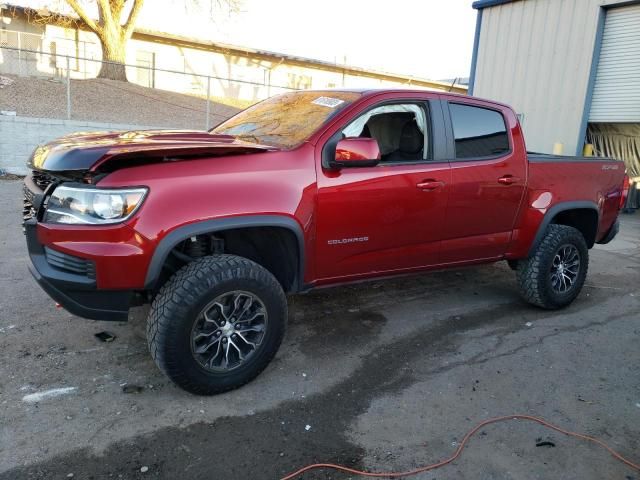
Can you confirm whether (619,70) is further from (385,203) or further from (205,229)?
(205,229)

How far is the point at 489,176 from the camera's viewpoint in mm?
4141

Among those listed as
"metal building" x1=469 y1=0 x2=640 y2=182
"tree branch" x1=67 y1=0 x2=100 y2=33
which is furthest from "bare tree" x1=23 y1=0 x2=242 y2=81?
"metal building" x1=469 y1=0 x2=640 y2=182


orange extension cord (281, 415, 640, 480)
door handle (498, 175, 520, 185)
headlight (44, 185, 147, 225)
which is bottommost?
orange extension cord (281, 415, 640, 480)

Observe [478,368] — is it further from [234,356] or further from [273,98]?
[273,98]

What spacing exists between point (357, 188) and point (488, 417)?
5.38 ft

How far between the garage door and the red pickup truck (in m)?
8.81

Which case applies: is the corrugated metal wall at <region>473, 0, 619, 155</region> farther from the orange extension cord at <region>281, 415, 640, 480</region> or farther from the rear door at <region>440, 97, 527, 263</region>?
the orange extension cord at <region>281, 415, 640, 480</region>

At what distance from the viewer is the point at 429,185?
3.78 meters

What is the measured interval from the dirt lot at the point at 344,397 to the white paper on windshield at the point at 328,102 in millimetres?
1767

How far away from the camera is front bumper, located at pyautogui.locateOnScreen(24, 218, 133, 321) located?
2746 millimetres

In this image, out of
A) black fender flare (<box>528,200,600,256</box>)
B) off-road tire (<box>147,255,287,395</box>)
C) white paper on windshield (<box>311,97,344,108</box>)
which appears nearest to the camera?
off-road tire (<box>147,255,287,395</box>)

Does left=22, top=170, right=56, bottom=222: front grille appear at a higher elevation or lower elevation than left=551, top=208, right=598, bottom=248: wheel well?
higher

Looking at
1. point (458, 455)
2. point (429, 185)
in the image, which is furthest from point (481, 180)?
point (458, 455)

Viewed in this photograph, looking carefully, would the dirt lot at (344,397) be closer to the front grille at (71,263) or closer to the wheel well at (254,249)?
the wheel well at (254,249)
